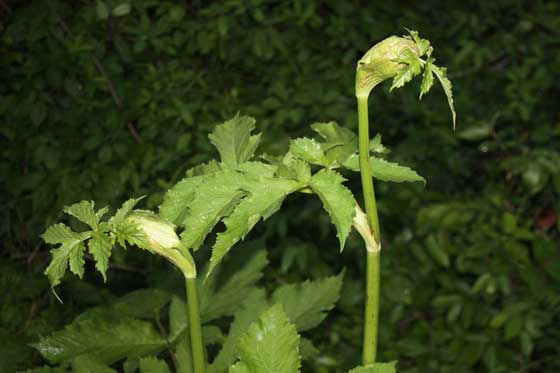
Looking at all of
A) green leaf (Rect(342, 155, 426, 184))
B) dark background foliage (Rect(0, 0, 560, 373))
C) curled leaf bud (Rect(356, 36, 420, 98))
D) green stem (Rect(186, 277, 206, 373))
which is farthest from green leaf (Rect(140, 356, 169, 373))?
dark background foliage (Rect(0, 0, 560, 373))

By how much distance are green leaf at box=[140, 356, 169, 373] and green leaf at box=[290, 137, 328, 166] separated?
33 cm

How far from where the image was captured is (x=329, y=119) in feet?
7.99

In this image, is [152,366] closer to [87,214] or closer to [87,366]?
[87,366]

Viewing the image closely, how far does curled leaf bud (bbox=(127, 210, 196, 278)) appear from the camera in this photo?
72cm

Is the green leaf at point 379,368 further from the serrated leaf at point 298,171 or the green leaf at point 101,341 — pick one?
the green leaf at point 101,341

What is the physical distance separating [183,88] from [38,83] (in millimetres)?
526

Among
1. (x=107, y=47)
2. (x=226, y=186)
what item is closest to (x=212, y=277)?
(x=226, y=186)

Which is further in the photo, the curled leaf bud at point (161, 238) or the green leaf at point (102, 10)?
the green leaf at point (102, 10)

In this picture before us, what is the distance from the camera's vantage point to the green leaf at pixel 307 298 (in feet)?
3.50

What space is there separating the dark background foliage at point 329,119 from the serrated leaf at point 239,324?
38.6 inches

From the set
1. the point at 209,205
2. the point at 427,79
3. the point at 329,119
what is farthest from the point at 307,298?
the point at 329,119

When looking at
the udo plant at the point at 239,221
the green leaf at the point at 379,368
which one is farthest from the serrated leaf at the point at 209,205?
the green leaf at the point at 379,368

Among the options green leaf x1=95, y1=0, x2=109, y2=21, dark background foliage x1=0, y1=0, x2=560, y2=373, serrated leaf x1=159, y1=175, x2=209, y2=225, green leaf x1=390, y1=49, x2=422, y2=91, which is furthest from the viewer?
A: green leaf x1=95, y1=0, x2=109, y2=21

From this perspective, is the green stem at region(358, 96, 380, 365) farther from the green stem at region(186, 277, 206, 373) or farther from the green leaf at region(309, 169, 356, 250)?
the green stem at region(186, 277, 206, 373)
